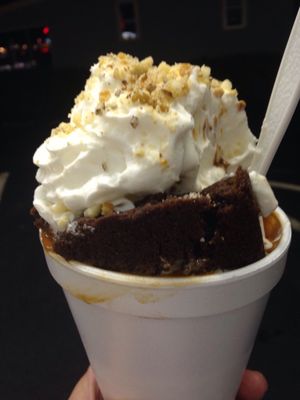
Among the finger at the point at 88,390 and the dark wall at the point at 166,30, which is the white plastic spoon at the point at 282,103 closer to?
the finger at the point at 88,390

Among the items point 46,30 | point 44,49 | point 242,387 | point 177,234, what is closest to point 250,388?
point 242,387

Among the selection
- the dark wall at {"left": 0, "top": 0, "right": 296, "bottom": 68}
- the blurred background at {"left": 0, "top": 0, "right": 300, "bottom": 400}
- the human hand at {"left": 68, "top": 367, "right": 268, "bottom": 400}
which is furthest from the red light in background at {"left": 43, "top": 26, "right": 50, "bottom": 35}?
the human hand at {"left": 68, "top": 367, "right": 268, "bottom": 400}

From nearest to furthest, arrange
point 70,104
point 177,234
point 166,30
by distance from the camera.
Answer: point 177,234, point 70,104, point 166,30

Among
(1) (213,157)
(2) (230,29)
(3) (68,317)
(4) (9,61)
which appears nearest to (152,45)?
(2) (230,29)

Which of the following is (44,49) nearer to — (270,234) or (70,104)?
(70,104)

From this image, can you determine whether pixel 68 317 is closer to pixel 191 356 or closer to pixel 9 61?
pixel 191 356

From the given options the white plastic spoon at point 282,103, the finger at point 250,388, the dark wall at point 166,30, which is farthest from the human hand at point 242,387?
the dark wall at point 166,30
